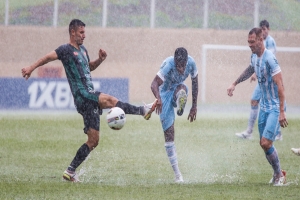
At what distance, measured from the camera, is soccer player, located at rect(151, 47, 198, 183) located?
395 inches

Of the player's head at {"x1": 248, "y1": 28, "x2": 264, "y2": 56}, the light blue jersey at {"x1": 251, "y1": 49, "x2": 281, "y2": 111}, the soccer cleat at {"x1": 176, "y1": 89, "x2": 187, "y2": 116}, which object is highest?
the player's head at {"x1": 248, "y1": 28, "x2": 264, "y2": 56}

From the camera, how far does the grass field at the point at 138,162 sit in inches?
353

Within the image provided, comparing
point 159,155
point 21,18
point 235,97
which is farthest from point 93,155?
point 21,18

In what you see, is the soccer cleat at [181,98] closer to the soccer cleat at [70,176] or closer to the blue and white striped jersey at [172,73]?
the blue and white striped jersey at [172,73]

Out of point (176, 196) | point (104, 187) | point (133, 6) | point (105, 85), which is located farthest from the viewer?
point (133, 6)

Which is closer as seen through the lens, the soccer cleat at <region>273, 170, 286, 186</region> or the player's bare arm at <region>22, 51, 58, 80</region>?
the player's bare arm at <region>22, 51, 58, 80</region>

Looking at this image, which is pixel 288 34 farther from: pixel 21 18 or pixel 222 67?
pixel 21 18

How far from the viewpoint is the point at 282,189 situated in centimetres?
930

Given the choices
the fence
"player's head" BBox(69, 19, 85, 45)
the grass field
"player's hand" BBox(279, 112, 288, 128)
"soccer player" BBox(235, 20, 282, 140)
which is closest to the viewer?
the grass field

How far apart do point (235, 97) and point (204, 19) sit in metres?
4.23

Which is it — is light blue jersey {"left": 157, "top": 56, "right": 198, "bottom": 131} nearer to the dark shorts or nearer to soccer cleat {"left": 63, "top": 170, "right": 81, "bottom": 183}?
the dark shorts

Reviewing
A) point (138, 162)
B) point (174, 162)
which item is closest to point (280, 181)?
point (174, 162)

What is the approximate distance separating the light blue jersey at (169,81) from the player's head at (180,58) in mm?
118

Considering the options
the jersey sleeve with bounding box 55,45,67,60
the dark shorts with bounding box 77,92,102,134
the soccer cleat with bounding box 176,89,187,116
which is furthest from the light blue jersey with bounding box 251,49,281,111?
the jersey sleeve with bounding box 55,45,67,60
